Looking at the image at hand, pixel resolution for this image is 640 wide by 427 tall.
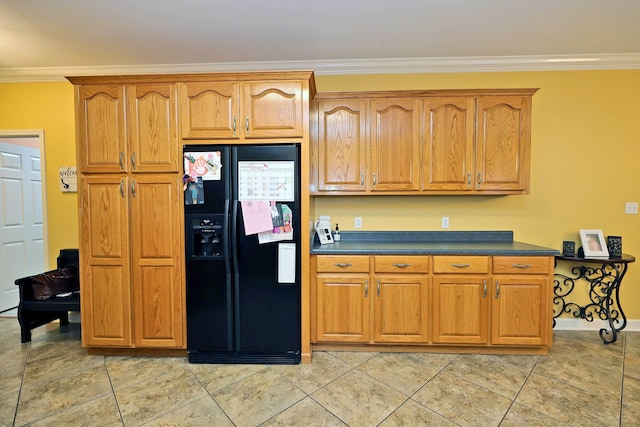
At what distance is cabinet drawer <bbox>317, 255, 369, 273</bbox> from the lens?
7.64 ft

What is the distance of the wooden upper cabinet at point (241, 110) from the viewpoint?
2.16 meters

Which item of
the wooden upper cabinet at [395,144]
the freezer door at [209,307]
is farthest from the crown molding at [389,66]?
the freezer door at [209,307]

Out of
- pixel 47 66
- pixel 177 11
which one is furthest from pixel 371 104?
pixel 47 66

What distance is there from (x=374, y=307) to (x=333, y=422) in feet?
2.93

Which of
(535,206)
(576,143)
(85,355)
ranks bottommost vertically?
(85,355)

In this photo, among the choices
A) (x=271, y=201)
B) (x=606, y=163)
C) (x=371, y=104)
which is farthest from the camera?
(x=606, y=163)

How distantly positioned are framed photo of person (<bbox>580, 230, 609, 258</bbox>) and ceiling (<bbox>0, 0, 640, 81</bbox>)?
156cm

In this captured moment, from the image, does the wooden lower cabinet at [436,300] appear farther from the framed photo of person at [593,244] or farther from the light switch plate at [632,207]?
the light switch plate at [632,207]

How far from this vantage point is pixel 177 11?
2074mm

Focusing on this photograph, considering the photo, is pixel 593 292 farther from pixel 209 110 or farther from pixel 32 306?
pixel 32 306

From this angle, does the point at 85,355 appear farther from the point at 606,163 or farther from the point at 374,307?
the point at 606,163

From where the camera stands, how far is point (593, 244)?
2604 millimetres

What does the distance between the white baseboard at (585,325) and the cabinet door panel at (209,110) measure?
3.45 m

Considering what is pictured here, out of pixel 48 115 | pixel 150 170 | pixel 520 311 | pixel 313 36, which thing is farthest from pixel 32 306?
pixel 520 311
